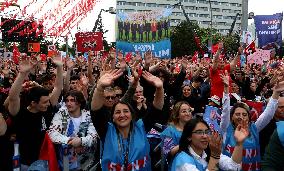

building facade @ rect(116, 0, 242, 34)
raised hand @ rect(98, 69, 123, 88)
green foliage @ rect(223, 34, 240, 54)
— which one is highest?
building facade @ rect(116, 0, 242, 34)

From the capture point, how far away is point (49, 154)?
16.6 feet

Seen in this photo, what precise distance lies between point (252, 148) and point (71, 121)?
6.39 ft

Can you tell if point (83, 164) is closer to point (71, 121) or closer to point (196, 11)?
point (71, 121)

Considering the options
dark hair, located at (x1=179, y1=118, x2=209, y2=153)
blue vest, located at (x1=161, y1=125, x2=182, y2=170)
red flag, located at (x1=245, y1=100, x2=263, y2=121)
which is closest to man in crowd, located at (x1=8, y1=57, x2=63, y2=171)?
blue vest, located at (x1=161, y1=125, x2=182, y2=170)

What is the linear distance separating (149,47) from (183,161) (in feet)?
28.7

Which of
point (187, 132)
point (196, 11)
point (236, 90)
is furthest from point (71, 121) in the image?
point (196, 11)

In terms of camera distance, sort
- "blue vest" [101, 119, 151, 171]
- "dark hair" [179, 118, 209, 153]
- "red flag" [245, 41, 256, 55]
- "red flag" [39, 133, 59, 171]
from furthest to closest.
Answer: "red flag" [245, 41, 256, 55]
"red flag" [39, 133, 59, 171]
"blue vest" [101, 119, 151, 171]
"dark hair" [179, 118, 209, 153]

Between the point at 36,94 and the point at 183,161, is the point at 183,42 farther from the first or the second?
the point at 183,161

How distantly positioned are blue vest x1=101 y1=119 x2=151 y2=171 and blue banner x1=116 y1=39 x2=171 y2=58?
7.78 m

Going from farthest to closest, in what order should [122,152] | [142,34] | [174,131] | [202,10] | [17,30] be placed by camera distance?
[202,10] → [17,30] → [142,34] → [174,131] → [122,152]

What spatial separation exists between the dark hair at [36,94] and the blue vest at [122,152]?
1.03m

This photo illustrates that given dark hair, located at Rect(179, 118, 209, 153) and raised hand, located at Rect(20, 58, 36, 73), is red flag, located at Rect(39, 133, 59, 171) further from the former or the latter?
dark hair, located at Rect(179, 118, 209, 153)

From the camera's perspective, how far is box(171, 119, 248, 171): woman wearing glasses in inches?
151

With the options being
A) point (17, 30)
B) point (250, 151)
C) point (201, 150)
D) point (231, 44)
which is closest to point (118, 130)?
point (201, 150)
